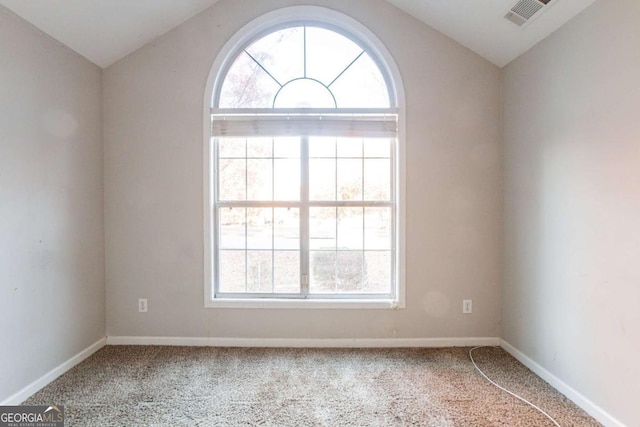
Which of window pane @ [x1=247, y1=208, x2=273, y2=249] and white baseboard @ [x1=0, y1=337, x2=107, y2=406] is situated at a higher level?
window pane @ [x1=247, y1=208, x2=273, y2=249]

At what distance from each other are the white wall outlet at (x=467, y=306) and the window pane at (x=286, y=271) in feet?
4.61

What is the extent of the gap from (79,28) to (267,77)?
4.43 ft

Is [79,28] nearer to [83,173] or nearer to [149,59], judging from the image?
[149,59]

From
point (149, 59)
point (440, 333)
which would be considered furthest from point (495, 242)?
point (149, 59)

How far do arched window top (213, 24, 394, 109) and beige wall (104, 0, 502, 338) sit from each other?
0.64 feet

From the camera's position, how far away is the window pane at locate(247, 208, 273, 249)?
300cm

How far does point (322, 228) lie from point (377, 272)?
612mm

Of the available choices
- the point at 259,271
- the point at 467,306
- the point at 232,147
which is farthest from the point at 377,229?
the point at 232,147

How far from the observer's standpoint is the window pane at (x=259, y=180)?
2.99m

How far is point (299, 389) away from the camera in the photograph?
2.25 metres

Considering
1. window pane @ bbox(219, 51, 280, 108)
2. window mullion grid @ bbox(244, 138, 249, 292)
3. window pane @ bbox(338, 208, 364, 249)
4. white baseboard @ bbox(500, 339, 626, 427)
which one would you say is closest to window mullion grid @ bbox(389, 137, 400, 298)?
window pane @ bbox(338, 208, 364, 249)

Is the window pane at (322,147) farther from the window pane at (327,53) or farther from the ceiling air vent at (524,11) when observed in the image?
the ceiling air vent at (524,11)

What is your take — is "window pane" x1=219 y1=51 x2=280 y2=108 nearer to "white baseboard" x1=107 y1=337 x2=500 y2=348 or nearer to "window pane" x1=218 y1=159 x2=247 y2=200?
"window pane" x1=218 y1=159 x2=247 y2=200

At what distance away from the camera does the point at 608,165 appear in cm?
187
